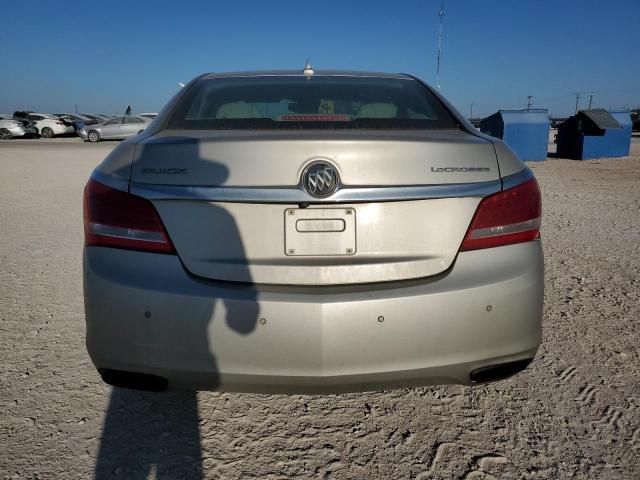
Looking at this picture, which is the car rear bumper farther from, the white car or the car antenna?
the white car

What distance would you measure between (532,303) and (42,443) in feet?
6.70

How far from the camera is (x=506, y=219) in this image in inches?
67.0

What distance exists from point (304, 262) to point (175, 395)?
1251mm

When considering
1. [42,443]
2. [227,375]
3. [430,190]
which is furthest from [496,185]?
[42,443]

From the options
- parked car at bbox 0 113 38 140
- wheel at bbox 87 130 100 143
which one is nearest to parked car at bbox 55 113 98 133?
parked car at bbox 0 113 38 140

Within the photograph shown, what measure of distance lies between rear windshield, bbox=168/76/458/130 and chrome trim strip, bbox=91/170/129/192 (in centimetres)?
41

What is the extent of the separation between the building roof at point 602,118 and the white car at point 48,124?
31291mm

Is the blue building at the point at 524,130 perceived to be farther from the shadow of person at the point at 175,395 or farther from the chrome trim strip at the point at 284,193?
the shadow of person at the point at 175,395

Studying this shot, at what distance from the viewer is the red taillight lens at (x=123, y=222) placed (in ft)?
5.30

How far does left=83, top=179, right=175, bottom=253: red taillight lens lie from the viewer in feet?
5.30

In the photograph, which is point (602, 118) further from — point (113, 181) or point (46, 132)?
point (46, 132)

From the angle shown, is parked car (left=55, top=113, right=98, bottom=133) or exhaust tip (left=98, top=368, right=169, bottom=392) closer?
exhaust tip (left=98, top=368, right=169, bottom=392)

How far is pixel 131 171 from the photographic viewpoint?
5.40 feet

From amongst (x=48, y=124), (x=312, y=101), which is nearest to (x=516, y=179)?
(x=312, y=101)
